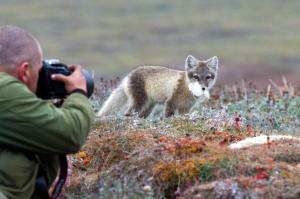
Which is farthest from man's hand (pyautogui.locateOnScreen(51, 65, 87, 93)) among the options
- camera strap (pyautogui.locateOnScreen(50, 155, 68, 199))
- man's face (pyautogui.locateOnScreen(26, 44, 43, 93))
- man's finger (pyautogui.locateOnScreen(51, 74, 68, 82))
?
camera strap (pyautogui.locateOnScreen(50, 155, 68, 199))

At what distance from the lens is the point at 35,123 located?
6.08 meters

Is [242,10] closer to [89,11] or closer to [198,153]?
[89,11]

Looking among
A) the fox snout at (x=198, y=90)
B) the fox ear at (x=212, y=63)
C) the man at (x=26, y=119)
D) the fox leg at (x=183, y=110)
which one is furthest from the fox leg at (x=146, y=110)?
the man at (x=26, y=119)

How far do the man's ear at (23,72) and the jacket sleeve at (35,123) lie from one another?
107mm

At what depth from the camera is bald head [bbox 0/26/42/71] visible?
6160mm

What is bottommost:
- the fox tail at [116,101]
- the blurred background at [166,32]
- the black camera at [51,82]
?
the blurred background at [166,32]

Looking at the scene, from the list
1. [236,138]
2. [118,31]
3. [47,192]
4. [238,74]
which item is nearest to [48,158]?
[47,192]

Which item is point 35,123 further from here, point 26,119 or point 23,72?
point 23,72

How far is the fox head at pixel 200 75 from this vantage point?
11.9 metres

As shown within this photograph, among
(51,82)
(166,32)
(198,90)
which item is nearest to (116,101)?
(198,90)

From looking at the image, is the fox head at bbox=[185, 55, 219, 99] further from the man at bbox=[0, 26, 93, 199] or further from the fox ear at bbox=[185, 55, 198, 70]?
the man at bbox=[0, 26, 93, 199]

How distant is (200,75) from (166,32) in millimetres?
52518

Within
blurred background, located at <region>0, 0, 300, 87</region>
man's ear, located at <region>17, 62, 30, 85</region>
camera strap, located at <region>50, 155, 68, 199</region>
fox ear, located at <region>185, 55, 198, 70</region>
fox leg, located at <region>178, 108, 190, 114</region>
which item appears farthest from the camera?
blurred background, located at <region>0, 0, 300, 87</region>

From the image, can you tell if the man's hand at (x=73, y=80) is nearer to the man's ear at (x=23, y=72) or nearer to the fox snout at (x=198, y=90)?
the man's ear at (x=23, y=72)
